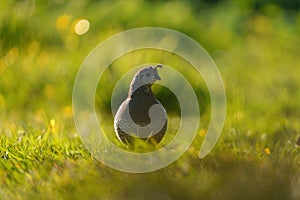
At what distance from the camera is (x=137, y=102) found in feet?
11.4

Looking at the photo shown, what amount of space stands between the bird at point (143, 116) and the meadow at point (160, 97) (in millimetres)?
191

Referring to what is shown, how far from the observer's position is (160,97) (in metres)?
6.07

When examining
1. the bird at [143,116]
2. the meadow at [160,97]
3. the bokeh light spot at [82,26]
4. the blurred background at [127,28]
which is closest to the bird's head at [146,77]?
the bird at [143,116]

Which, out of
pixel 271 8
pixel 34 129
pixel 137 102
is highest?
pixel 137 102

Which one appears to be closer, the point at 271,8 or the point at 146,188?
the point at 146,188

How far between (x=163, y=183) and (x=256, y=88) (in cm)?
314

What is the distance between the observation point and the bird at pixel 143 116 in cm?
346

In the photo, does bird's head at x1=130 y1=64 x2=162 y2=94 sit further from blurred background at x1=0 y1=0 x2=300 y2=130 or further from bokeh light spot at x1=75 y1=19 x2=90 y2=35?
bokeh light spot at x1=75 y1=19 x2=90 y2=35

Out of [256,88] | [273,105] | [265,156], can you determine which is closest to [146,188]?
[265,156]

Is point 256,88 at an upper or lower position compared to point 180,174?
lower

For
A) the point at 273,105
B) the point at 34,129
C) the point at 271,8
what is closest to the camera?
the point at 34,129

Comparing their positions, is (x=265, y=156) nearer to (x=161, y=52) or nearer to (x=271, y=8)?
(x=161, y=52)

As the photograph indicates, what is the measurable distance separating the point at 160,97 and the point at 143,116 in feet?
8.53

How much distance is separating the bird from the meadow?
191 mm
